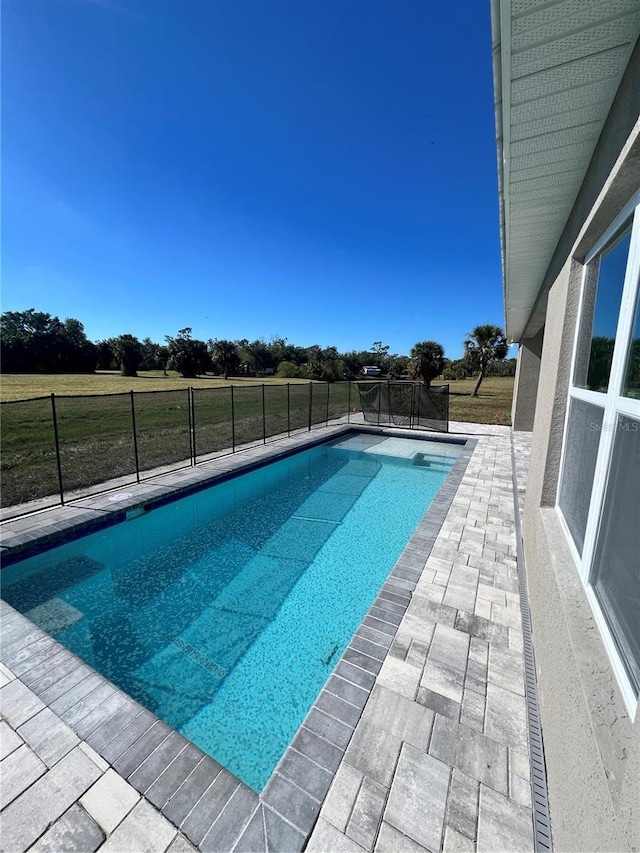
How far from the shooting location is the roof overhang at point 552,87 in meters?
1.13

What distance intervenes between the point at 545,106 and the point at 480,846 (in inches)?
125

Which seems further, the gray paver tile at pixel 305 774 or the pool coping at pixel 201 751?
the gray paver tile at pixel 305 774

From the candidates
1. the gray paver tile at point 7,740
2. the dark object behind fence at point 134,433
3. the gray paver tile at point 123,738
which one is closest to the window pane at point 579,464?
the gray paver tile at point 123,738

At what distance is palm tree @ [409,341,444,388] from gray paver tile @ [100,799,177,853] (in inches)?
1071

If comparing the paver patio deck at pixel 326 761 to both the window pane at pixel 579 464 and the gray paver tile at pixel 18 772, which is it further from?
the window pane at pixel 579 464

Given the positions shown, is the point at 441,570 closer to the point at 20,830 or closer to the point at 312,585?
the point at 312,585

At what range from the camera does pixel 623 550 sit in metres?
1.14

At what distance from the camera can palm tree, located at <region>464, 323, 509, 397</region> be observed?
82.3 feet

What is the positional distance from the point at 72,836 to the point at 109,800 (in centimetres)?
14

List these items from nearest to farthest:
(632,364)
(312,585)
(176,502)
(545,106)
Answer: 1. (632,364)
2. (545,106)
3. (312,585)
4. (176,502)

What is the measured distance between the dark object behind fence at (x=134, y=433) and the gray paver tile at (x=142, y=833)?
4.32 meters

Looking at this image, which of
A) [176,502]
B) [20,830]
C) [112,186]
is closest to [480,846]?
[20,830]

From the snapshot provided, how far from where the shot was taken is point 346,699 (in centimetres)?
191

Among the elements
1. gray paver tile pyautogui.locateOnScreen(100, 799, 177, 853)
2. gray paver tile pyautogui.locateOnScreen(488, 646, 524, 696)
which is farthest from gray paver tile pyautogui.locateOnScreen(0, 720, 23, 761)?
gray paver tile pyautogui.locateOnScreen(488, 646, 524, 696)
